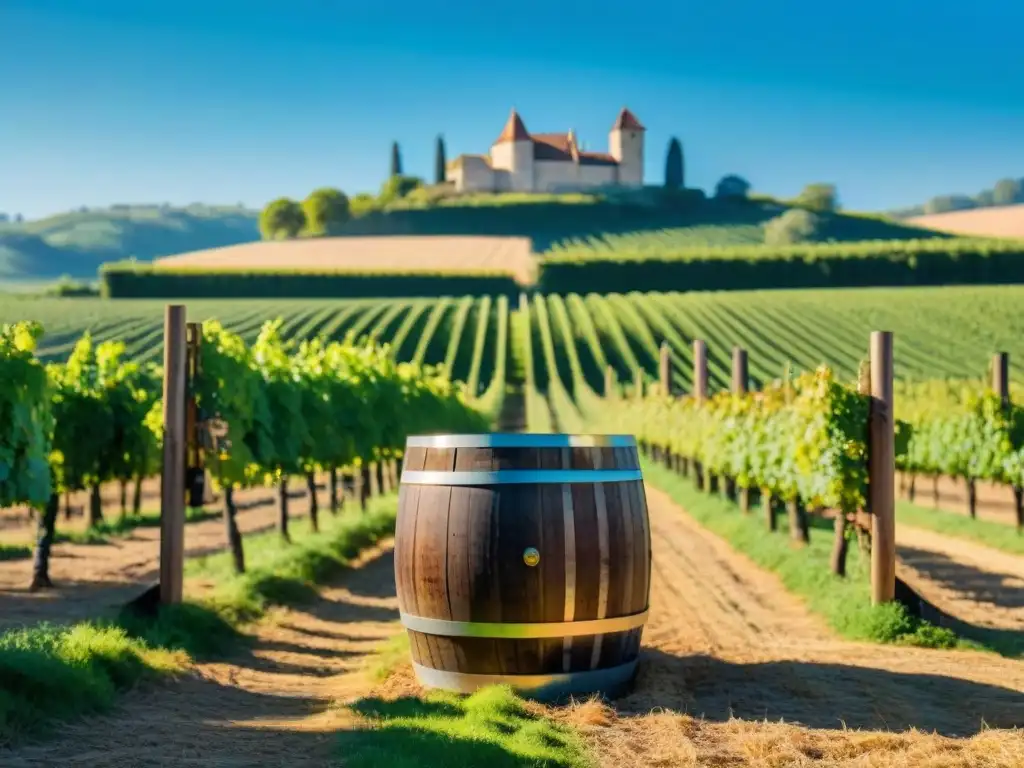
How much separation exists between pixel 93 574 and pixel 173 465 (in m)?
5.14

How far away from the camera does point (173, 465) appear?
9562 millimetres

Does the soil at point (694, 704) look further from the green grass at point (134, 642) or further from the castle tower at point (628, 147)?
the castle tower at point (628, 147)

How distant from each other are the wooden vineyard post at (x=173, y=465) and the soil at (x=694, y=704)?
2.87 feet

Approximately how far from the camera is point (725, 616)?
10.7 meters

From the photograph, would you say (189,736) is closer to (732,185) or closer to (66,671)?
(66,671)

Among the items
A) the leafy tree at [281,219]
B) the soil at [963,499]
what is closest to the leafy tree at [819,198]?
the leafy tree at [281,219]

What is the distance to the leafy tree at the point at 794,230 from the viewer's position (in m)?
107

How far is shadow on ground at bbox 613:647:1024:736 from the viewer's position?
20.5 feet

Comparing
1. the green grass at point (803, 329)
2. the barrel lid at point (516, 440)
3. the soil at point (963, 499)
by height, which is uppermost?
the green grass at point (803, 329)

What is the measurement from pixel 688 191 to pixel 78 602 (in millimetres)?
127809

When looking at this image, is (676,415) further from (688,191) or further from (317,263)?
(688,191)

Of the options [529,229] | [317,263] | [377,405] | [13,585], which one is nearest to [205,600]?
[13,585]

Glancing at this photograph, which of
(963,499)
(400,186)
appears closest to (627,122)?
(400,186)

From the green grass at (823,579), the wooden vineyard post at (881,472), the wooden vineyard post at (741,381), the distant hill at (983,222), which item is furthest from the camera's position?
the distant hill at (983,222)
